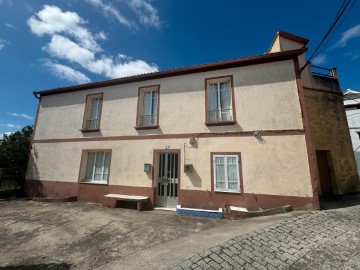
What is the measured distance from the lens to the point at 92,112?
1036 cm

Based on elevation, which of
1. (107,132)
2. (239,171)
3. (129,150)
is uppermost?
(107,132)

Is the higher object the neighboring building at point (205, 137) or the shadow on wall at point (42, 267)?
the neighboring building at point (205, 137)

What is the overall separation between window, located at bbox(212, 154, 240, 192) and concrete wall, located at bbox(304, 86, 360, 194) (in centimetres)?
468

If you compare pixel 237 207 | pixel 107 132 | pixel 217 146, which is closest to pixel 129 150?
pixel 107 132

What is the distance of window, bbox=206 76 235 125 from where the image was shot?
7886 mm

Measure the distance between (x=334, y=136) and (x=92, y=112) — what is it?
1293 centimetres

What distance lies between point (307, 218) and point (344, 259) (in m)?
1.96

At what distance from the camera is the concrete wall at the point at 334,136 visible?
8852 mm

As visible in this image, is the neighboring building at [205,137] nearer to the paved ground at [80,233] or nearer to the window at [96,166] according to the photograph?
the window at [96,166]

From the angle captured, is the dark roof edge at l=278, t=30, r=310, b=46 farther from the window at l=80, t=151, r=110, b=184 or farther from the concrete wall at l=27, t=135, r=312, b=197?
the window at l=80, t=151, r=110, b=184

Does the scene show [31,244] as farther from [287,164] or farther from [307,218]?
[287,164]

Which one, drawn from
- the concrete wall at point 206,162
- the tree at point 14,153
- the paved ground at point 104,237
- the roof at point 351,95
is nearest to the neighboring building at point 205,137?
the concrete wall at point 206,162

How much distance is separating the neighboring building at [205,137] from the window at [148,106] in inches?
2.1

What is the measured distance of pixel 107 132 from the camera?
30.8 feet
